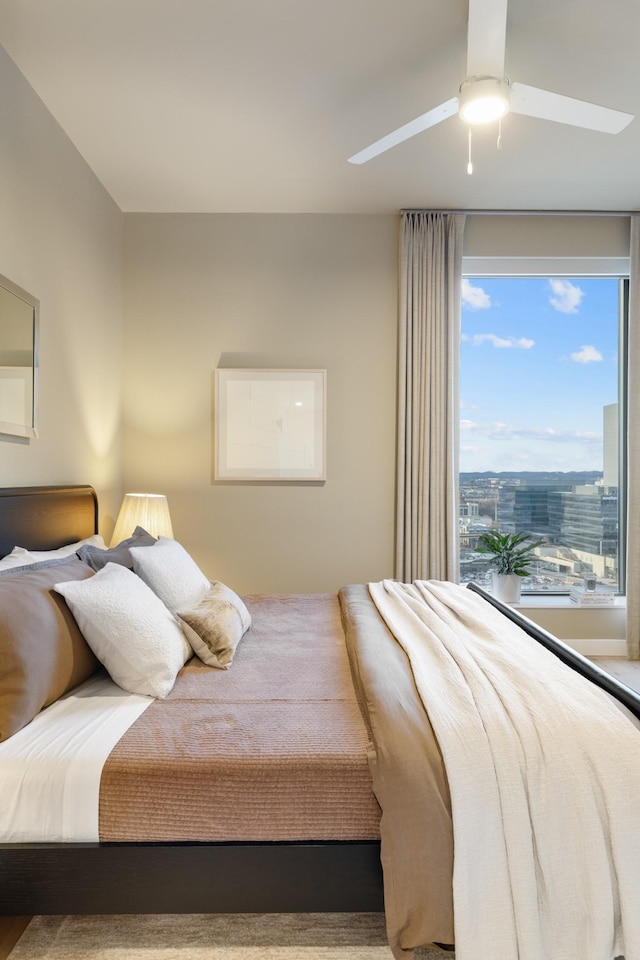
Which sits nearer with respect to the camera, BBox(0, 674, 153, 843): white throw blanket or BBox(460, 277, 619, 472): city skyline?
BBox(0, 674, 153, 843): white throw blanket

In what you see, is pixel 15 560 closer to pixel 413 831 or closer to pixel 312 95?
pixel 413 831

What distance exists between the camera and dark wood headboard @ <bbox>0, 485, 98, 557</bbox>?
2.37 meters

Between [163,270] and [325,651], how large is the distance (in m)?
2.88

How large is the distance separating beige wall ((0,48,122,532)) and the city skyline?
7.83 ft

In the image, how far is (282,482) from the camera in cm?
406

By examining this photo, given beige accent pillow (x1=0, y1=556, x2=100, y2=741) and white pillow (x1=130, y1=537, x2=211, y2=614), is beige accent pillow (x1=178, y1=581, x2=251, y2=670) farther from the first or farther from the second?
beige accent pillow (x1=0, y1=556, x2=100, y2=741)

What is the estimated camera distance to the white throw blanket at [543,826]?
1284 mm

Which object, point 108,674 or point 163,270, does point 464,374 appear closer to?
point 163,270

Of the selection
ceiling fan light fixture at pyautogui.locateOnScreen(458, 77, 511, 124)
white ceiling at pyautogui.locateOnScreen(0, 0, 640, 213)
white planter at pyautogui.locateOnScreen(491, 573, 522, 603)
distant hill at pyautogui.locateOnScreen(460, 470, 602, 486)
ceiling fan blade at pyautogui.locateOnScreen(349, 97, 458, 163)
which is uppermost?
white ceiling at pyautogui.locateOnScreen(0, 0, 640, 213)

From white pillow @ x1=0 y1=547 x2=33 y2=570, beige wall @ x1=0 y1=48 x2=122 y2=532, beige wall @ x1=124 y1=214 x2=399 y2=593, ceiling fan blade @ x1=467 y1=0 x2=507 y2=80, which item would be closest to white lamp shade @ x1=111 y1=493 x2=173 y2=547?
beige wall @ x1=0 y1=48 x2=122 y2=532

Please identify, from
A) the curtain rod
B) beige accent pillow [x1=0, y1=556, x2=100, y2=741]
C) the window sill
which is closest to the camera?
beige accent pillow [x1=0, y1=556, x2=100, y2=741]

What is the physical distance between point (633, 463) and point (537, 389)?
31.6 inches

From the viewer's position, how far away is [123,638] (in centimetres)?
185

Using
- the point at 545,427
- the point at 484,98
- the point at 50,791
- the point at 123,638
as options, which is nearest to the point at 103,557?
the point at 123,638
